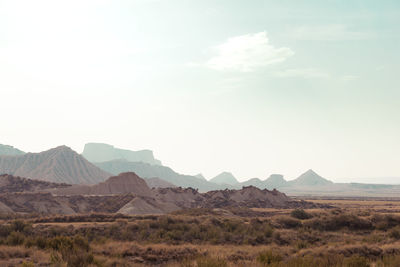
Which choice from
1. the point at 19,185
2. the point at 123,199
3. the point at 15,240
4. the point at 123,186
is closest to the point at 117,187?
the point at 123,186

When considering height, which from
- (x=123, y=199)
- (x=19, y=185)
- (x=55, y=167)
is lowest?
(x=123, y=199)

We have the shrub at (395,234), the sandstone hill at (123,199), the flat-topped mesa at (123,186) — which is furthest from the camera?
the flat-topped mesa at (123,186)

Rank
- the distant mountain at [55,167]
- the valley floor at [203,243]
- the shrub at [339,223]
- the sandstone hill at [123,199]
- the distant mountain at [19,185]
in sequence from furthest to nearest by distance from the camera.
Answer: the distant mountain at [55,167] → the distant mountain at [19,185] → the sandstone hill at [123,199] → the shrub at [339,223] → the valley floor at [203,243]

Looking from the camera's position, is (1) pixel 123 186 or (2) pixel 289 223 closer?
(2) pixel 289 223

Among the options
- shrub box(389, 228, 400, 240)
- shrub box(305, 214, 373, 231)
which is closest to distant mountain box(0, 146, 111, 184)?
shrub box(305, 214, 373, 231)

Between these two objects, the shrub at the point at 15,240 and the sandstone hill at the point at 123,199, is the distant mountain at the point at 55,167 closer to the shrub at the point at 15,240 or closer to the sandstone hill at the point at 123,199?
the sandstone hill at the point at 123,199

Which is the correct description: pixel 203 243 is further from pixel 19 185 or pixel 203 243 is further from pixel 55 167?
pixel 55 167

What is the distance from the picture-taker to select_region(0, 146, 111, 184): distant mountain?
16425 centimetres

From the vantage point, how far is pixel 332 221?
31375 millimetres

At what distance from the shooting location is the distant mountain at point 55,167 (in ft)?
539

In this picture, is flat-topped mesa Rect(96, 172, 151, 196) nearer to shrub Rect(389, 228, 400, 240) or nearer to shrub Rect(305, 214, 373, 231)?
shrub Rect(305, 214, 373, 231)

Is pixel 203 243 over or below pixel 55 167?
below

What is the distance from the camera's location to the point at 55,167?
168m

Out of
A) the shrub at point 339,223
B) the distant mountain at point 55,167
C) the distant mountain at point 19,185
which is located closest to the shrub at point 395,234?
the shrub at point 339,223
